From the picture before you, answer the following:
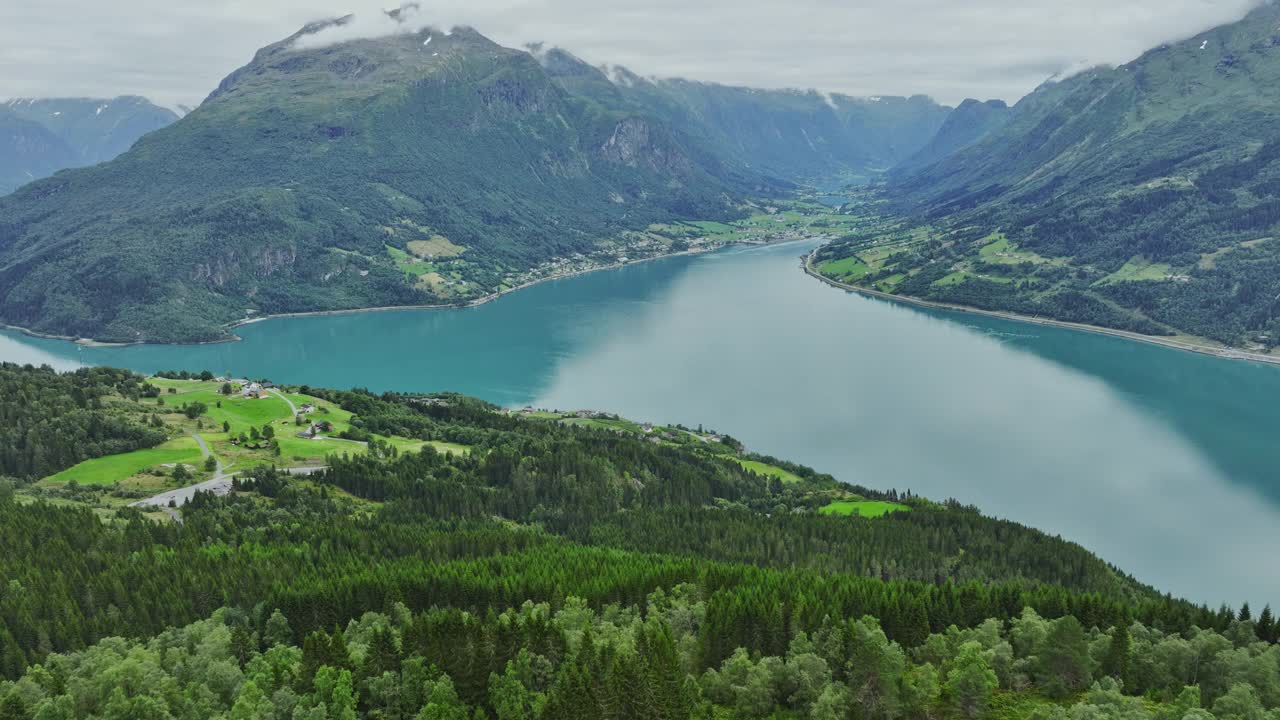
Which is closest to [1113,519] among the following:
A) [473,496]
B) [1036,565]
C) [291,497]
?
[1036,565]

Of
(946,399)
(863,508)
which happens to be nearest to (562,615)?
(863,508)

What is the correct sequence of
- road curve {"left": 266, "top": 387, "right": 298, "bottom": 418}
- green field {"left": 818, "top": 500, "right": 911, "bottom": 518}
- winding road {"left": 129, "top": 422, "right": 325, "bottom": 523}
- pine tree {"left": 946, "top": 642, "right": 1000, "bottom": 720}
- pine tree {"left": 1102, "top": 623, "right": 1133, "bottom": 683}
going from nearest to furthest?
pine tree {"left": 946, "top": 642, "right": 1000, "bottom": 720} < pine tree {"left": 1102, "top": 623, "right": 1133, "bottom": 683} < winding road {"left": 129, "top": 422, "right": 325, "bottom": 523} < green field {"left": 818, "top": 500, "right": 911, "bottom": 518} < road curve {"left": 266, "top": 387, "right": 298, "bottom": 418}

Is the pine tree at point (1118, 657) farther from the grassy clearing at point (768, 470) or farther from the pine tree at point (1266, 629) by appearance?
the grassy clearing at point (768, 470)

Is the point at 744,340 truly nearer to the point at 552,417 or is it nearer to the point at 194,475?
the point at 552,417

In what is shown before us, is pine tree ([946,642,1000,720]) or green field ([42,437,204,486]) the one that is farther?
green field ([42,437,204,486])

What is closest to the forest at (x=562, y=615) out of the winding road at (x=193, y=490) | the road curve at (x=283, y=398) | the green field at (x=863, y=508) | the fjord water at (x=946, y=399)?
the winding road at (x=193, y=490)

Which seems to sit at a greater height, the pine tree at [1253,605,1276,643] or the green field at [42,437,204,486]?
the pine tree at [1253,605,1276,643]

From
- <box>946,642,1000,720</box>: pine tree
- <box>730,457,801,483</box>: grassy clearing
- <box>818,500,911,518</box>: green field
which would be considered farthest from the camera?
<box>730,457,801,483</box>: grassy clearing

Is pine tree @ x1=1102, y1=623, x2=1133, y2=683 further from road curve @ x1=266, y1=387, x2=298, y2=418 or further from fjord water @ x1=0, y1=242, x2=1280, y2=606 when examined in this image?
road curve @ x1=266, y1=387, x2=298, y2=418

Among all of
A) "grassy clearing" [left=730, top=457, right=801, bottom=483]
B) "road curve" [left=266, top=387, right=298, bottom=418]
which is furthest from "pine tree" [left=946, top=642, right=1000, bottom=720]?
"road curve" [left=266, top=387, right=298, bottom=418]
